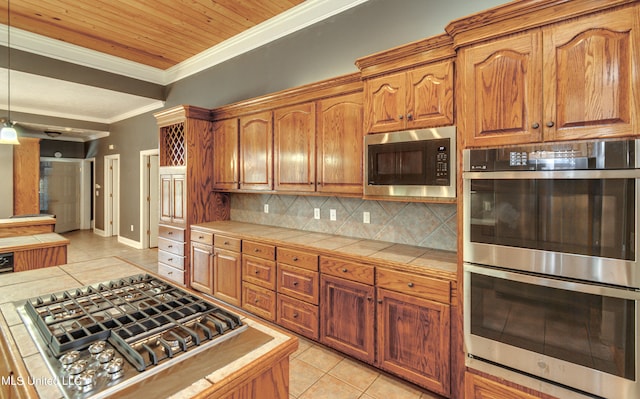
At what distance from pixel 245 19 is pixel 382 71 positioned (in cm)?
220

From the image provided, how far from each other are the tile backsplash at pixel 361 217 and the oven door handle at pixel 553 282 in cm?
67

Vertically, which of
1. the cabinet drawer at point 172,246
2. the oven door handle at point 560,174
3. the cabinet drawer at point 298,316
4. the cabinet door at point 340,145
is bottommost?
the cabinet drawer at point 298,316

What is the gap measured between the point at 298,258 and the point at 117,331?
1.79m

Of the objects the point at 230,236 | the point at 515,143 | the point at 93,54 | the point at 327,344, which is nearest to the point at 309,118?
the point at 230,236

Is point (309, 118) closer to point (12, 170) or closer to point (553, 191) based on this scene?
point (553, 191)

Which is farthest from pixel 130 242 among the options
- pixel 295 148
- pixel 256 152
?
pixel 295 148

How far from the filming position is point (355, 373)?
7.61ft

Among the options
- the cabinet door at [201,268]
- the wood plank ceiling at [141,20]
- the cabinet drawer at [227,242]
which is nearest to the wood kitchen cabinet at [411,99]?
the wood plank ceiling at [141,20]

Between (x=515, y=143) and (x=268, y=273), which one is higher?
(x=515, y=143)

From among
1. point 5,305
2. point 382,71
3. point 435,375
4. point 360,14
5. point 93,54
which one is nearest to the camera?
point 5,305

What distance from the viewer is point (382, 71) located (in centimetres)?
229

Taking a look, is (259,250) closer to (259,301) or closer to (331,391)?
(259,301)

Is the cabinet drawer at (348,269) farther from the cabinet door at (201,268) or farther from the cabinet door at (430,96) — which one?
the cabinet door at (201,268)

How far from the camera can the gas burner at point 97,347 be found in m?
0.87
